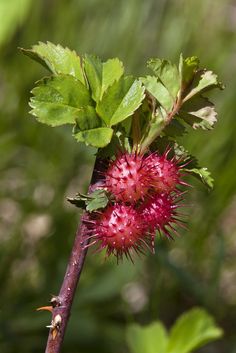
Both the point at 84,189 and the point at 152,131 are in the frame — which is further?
the point at 84,189

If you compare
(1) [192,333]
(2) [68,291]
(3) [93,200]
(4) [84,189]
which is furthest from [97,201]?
(4) [84,189]

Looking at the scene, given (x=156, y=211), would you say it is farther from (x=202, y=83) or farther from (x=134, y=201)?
(x=202, y=83)

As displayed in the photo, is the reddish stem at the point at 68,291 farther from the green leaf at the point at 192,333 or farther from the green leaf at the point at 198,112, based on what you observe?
the green leaf at the point at 192,333

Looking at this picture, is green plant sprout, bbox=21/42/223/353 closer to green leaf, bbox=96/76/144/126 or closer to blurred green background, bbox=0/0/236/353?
green leaf, bbox=96/76/144/126

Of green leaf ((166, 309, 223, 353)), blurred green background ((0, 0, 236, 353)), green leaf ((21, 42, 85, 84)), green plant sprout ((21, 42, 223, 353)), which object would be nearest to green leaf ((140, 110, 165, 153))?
green plant sprout ((21, 42, 223, 353))

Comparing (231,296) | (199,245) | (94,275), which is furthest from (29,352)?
(231,296)

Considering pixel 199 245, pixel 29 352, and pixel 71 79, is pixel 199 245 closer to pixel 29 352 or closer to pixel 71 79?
pixel 29 352
